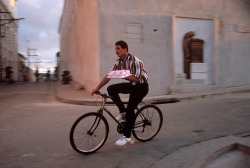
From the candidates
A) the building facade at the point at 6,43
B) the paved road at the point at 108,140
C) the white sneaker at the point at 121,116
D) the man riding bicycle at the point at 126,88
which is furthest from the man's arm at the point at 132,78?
the building facade at the point at 6,43

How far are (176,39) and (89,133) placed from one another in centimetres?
911

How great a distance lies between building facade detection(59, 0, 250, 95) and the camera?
10.5 meters

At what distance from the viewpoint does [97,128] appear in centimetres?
363

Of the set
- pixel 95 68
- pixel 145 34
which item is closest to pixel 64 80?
pixel 95 68

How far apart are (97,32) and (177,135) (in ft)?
23.4

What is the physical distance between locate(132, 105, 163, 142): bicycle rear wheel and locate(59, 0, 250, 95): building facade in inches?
251

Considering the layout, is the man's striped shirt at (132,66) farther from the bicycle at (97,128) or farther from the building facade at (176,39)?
the building facade at (176,39)

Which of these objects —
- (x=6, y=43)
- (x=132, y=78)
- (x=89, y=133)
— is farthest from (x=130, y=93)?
(x=6, y=43)

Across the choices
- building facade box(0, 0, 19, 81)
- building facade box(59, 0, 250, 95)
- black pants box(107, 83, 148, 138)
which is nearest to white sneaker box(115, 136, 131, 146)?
black pants box(107, 83, 148, 138)

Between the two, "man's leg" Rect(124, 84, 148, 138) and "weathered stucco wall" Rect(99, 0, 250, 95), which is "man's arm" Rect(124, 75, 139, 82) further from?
"weathered stucco wall" Rect(99, 0, 250, 95)

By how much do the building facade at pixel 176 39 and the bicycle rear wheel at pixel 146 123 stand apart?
6386 mm

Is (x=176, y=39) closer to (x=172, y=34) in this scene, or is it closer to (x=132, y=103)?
(x=172, y=34)

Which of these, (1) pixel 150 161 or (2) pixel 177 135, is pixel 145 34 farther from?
(1) pixel 150 161

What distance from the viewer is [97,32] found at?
1041 cm
